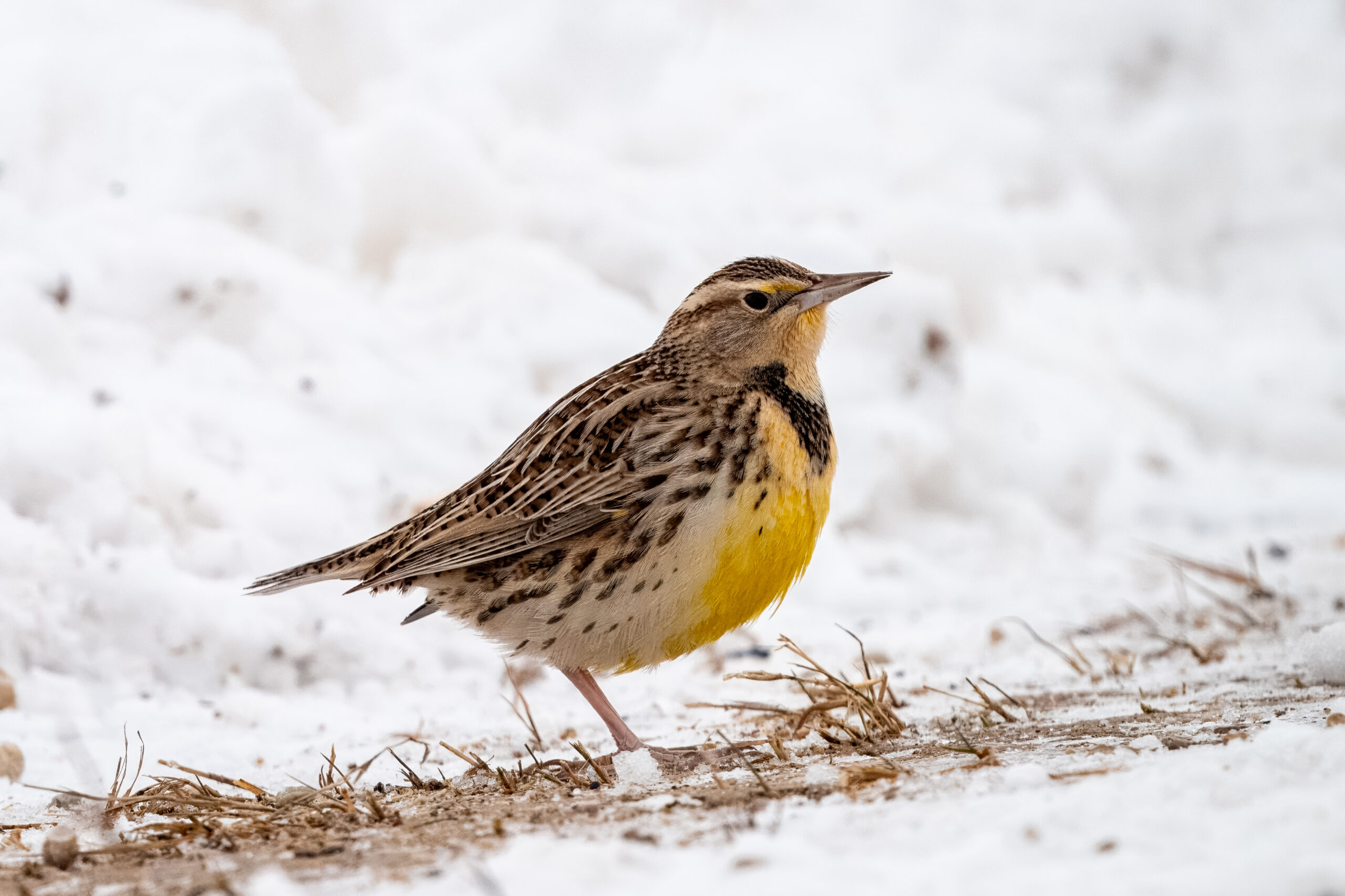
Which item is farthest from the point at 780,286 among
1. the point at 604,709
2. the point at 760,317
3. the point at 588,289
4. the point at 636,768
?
the point at 588,289

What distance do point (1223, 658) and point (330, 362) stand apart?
5.24 m

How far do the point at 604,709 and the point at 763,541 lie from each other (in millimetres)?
840

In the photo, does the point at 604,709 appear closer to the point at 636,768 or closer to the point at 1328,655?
the point at 636,768

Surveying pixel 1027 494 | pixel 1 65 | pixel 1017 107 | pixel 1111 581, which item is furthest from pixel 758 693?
pixel 1017 107

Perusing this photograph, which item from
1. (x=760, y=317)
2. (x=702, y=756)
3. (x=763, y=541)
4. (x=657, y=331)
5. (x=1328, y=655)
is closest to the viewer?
(x=702, y=756)

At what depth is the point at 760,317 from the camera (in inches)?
178

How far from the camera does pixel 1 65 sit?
8.10m

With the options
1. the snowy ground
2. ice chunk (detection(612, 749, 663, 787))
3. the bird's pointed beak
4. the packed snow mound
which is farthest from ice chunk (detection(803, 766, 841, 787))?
the packed snow mound

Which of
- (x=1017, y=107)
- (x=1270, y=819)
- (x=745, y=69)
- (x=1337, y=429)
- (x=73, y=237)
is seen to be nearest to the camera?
(x=1270, y=819)

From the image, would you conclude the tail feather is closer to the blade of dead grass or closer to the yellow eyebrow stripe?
the blade of dead grass

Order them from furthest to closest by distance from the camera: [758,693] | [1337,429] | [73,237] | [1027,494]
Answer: [1337,429]
[1027,494]
[73,237]
[758,693]

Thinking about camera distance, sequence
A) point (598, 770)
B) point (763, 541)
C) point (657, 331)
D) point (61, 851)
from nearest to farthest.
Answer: point (61, 851) → point (598, 770) → point (763, 541) → point (657, 331)

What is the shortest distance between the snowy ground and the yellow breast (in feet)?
1.95

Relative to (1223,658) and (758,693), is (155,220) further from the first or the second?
(1223,658)
